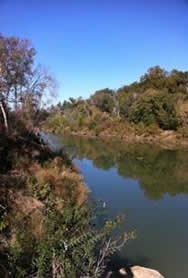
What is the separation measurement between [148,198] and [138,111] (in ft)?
103

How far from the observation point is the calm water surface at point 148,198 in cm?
852

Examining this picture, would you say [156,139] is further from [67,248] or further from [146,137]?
[67,248]

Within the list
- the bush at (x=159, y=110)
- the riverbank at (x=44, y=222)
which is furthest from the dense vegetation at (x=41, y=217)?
the bush at (x=159, y=110)

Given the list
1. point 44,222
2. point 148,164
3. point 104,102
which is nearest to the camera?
point 44,222

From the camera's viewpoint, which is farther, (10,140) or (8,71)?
(8,71)

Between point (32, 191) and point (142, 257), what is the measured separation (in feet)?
9.89

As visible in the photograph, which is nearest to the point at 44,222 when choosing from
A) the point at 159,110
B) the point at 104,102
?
the point at 159,110

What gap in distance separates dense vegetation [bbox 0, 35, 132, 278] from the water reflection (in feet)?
17.8

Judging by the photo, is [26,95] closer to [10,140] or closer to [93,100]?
[10,140]

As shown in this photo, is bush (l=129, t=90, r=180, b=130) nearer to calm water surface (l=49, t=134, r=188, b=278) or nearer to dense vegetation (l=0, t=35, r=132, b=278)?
calm water surface (l=49, t=134, r=188, b=278)

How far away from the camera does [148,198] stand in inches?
579

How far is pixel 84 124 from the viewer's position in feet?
171

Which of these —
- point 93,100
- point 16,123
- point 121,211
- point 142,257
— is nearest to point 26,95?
point 16,123

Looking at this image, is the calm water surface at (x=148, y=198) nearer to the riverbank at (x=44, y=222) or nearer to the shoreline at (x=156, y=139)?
the riverbank at (x=44, y=222)
